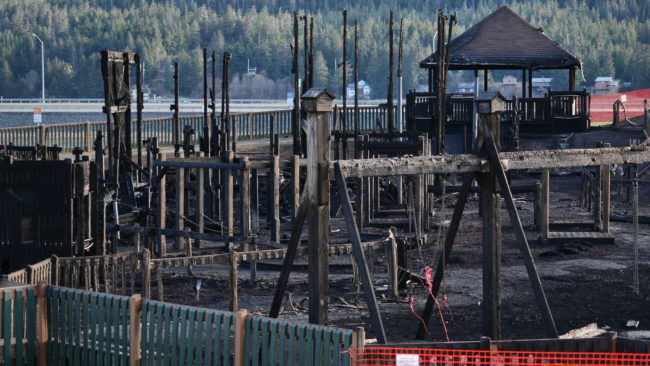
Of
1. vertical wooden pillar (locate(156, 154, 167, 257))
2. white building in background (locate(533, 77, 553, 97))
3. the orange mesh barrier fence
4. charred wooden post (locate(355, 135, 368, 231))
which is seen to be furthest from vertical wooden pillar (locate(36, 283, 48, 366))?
white building in background (locate(533, 77, 553, 97))

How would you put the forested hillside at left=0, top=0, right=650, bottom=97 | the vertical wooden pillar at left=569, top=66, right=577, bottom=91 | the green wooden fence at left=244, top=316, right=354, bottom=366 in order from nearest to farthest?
the green wooden fence at left=244, top=316, right=354, bottom=366, the vertical wooden pillar at left=569, top=66, right=577, bottom=91, the forested hillside at left=0, top=0, right=650, bottom=97

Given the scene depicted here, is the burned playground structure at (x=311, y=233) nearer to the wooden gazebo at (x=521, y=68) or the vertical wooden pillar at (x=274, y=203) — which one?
the vertical wooden pillar at (x=274, y=203)

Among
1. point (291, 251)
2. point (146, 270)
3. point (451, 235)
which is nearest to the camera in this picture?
point (291, 251)

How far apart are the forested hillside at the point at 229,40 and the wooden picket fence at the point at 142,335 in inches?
5139

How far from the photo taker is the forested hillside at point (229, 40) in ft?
483

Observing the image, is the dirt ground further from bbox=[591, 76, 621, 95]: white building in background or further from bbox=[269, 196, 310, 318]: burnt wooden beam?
bbox=[591, 76, 621, 95]: white building in background

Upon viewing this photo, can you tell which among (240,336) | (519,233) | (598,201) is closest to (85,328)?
(240,336)

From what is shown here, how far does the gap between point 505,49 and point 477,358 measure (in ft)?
118

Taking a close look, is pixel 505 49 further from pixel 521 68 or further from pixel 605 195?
pixel 605 195

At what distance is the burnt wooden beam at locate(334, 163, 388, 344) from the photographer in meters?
13.9

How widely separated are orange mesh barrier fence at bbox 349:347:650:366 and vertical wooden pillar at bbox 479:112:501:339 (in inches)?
101

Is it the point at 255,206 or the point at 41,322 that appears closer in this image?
the point at 41,322

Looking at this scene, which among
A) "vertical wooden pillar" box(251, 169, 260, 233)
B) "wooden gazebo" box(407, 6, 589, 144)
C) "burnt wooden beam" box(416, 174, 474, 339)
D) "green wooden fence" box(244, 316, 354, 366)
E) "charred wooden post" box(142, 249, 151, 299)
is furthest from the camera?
"wooden gazebo" box(407, 6, 589, 144)

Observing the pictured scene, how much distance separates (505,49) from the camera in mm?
47625
